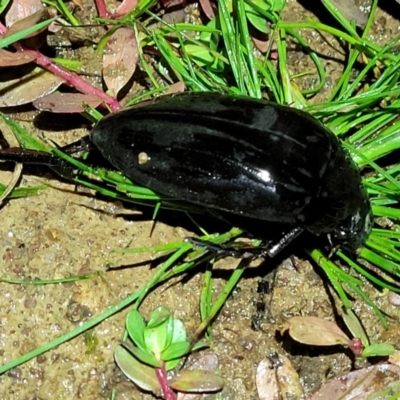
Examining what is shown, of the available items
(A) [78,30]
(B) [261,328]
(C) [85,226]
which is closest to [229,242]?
(B) [261,328]

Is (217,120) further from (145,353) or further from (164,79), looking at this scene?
(145,353)

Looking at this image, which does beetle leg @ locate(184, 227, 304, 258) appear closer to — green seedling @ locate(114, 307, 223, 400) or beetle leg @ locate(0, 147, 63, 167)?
green seedling @ locate(114, 307, 223, 400)

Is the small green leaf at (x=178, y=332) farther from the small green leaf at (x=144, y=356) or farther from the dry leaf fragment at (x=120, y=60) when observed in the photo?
the dry leaf fragment at (x=120, y=60)

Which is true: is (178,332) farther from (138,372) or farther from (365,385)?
(365,385)

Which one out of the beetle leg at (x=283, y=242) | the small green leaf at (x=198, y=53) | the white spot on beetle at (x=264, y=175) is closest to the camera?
the white spot on beetle at (x=264, y=175)

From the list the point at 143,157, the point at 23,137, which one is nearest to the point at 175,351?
the point at 143,157

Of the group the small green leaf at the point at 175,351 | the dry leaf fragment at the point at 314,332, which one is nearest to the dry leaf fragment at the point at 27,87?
the small green leaf at the point at 175,351
